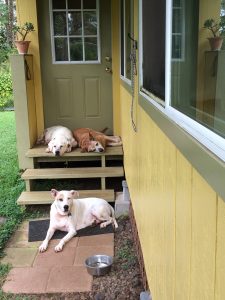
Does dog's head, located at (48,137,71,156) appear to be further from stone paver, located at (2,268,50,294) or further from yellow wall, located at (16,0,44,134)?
stone paver, located at (2,268,50,294)

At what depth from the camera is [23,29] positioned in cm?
600

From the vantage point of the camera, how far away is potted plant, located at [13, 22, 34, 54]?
5.88 meters

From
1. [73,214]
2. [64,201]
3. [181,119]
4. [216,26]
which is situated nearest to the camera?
[216,26]

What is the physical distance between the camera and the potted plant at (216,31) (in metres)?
1.13

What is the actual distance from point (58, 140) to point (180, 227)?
4257 mm

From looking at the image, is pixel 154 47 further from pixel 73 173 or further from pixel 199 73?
pixel 73 173

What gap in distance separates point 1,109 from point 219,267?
1428 cm

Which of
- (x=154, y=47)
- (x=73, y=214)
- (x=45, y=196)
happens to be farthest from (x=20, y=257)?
(x=154, y=47)

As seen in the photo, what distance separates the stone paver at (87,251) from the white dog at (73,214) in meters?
0.23

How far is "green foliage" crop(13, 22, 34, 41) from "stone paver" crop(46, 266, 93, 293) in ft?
11.9

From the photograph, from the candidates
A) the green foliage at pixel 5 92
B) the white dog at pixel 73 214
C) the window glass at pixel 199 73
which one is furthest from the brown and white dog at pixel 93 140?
the green foliage at pixel 5 92

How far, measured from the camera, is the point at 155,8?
2.21 meters

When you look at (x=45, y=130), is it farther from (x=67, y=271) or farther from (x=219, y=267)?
(x=219, y=267)

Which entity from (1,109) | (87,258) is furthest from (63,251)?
(1,109)
